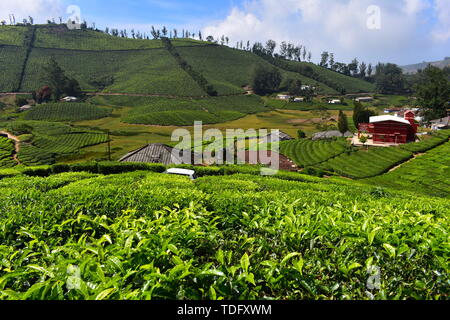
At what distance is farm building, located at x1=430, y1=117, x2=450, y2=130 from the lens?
60844 mm

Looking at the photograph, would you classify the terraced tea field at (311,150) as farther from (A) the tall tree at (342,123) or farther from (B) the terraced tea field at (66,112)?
(B) the terraced tea field at (66,112)

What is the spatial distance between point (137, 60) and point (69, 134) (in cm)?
8251

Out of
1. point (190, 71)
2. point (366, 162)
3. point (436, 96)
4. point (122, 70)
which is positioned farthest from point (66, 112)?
point (436, 96)

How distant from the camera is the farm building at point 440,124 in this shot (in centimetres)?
6084

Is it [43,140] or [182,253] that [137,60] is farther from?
[182,253]

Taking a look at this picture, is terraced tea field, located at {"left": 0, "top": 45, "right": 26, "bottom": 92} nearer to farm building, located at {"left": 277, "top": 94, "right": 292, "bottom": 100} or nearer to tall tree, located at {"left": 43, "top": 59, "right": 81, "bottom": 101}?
tall tree, located at {"left": 43, "top": 59, "right": 81, "bottom": 101}

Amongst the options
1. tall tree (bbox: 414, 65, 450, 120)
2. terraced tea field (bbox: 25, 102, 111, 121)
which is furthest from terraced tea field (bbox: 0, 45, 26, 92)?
tall tree (bbox: 414, 65, 450, 120)

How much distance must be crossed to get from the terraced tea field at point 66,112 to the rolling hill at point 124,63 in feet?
77.1

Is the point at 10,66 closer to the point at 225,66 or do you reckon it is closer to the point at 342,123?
the point at 225,66

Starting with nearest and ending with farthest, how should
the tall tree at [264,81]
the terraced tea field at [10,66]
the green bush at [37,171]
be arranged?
the green bush at [37,171] < the terraced tea field at [10,66] < the tall tree at [264,81]

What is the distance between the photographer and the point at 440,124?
62188 mm

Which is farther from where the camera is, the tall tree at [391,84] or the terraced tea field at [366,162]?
the tall tree at [391,84]

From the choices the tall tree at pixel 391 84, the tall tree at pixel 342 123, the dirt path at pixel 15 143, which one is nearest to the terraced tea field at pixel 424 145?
the tall tree at pixel 342 123

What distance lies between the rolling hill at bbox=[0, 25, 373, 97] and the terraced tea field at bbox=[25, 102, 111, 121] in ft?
77.1
